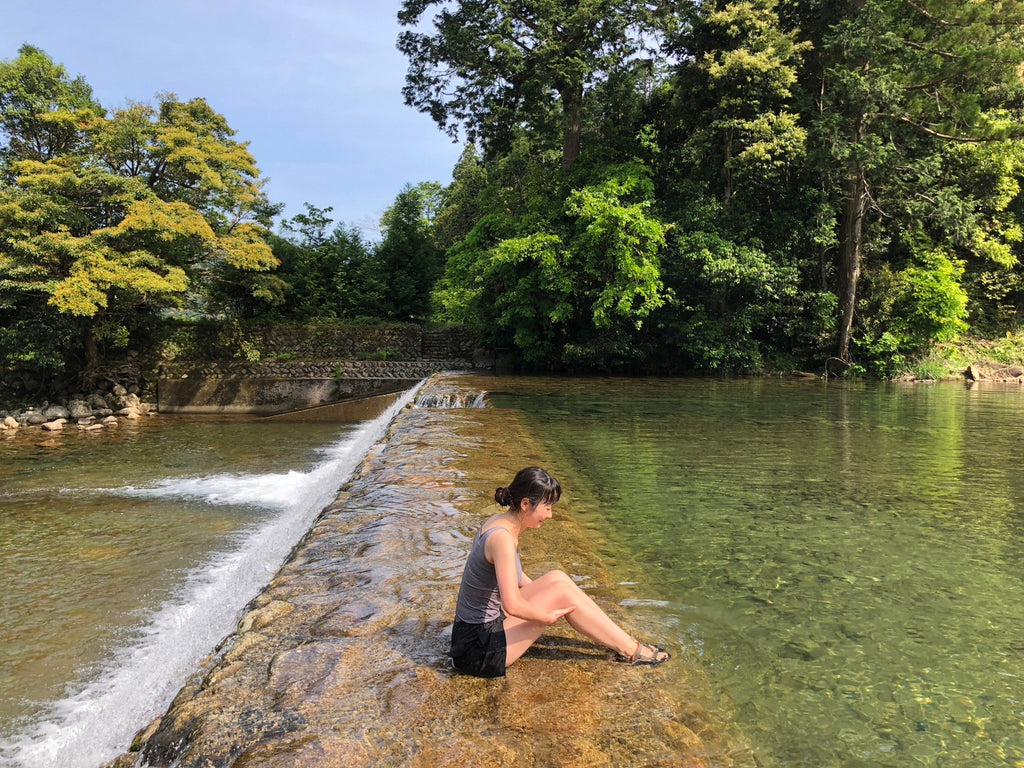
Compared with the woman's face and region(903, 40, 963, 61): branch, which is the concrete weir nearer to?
the woman's face

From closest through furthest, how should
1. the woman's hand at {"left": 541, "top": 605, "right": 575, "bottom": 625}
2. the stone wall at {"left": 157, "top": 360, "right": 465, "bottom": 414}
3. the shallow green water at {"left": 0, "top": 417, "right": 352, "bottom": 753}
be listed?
the woman's hand at {"left": 541, "top": 605, "right": 575, "bottom": 625}
the shallow green water at {"left": 0, "top": 417, "right": 352, "bottom": 753}
the stone wall at {"left": 157, "top": 360, "right": 465, "bottom": 414}

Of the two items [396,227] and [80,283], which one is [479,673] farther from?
[396,227]

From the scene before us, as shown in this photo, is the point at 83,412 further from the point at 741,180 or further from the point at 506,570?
the point at 741,180

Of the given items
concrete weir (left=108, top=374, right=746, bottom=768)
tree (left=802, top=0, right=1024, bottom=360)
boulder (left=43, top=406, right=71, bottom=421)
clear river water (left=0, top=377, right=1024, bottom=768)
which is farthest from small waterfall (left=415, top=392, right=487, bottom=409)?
tree (left=802, top=0, right=1024, bottom=360)

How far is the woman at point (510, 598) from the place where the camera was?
2865 millimetres

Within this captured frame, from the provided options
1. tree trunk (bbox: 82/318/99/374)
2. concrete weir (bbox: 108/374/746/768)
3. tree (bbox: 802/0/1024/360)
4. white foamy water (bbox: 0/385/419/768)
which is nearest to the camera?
concrete weir (bbox: 108/374/746/768)

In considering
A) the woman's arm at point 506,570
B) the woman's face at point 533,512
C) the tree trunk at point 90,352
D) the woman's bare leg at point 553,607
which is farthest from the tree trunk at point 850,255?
the tree trunk at point 90,352

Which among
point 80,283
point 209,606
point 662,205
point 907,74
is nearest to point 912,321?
point 907,74

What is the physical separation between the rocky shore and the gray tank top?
17.6 meters

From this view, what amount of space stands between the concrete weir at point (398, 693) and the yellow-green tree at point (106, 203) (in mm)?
17004

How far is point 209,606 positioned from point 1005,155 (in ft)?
83.7

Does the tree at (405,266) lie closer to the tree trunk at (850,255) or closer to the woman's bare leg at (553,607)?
the tree trunk at (850,255)

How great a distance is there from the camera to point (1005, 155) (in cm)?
2059

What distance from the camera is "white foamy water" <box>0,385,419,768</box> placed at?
3.51m
